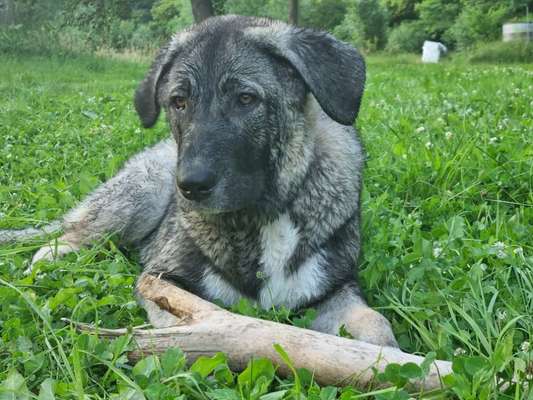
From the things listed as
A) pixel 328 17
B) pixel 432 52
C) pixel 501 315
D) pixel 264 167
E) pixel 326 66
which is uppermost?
pixel 326 66

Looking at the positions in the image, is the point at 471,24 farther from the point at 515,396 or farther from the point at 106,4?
the point at 515,396

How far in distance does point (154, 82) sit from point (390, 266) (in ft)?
4.71

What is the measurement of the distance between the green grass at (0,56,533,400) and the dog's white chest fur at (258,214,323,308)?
15 cm

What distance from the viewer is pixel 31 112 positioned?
8016 mm

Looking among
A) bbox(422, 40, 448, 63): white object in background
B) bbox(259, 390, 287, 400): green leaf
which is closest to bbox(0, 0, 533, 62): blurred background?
bbox(422, 40, 448, 63): white object in background

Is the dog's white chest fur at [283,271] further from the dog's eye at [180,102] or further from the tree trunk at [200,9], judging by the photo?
the tree trunk at [200,9]

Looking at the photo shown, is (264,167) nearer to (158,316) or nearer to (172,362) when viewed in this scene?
(158,316)

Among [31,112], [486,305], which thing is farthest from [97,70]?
[486,305]

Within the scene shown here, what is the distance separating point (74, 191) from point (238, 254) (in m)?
1.97

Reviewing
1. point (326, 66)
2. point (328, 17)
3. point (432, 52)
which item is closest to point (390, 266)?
point (326, 66)

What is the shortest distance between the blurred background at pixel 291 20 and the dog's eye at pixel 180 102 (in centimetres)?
1366

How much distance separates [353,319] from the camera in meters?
2.69

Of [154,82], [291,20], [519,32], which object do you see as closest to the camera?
[154,82]

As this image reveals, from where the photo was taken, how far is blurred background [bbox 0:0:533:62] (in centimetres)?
1750
